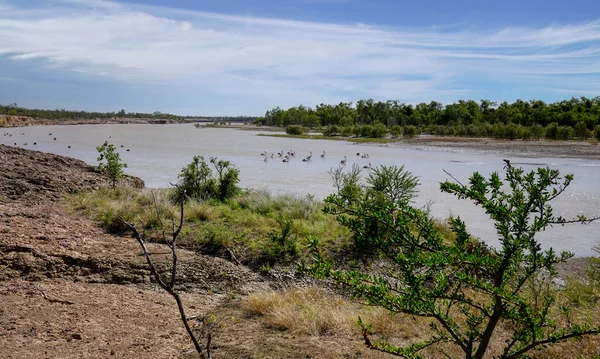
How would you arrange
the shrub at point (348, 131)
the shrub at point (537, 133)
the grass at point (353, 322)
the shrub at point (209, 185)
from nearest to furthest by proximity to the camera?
the grass at point (353, 322)
the shrub at point (209, 185)
the shrub at point (537, 133)
the shrub at point (348, 131)

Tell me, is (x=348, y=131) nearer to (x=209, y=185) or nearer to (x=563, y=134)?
(x=563, y=134)

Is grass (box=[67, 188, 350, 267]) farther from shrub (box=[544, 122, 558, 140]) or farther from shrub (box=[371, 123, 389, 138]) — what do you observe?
shrub (box=[371, 123, 389, 138])

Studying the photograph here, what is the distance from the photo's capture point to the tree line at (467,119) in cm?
5650

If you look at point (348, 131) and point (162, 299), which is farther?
point (348, 131)

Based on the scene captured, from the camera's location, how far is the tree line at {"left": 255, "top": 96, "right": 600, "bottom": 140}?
56.5 metres

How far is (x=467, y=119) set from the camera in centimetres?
9312

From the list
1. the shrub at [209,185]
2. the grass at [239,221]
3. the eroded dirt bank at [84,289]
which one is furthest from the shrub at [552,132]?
the eroded dirt bank at [84,289]

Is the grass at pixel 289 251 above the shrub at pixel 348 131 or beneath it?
beneath

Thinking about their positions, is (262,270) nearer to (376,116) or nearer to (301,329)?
(301,329)

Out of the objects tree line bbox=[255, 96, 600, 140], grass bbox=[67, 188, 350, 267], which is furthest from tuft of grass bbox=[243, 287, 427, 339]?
tree line bbox=[255, 96, 600, 140]

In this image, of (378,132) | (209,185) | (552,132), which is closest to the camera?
(209,185)

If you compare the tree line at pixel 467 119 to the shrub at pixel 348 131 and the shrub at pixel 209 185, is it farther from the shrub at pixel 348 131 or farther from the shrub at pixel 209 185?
the shrub at pixel 209 185

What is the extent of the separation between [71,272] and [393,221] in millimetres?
5419

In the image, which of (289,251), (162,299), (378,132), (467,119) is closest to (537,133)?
(378,132)
